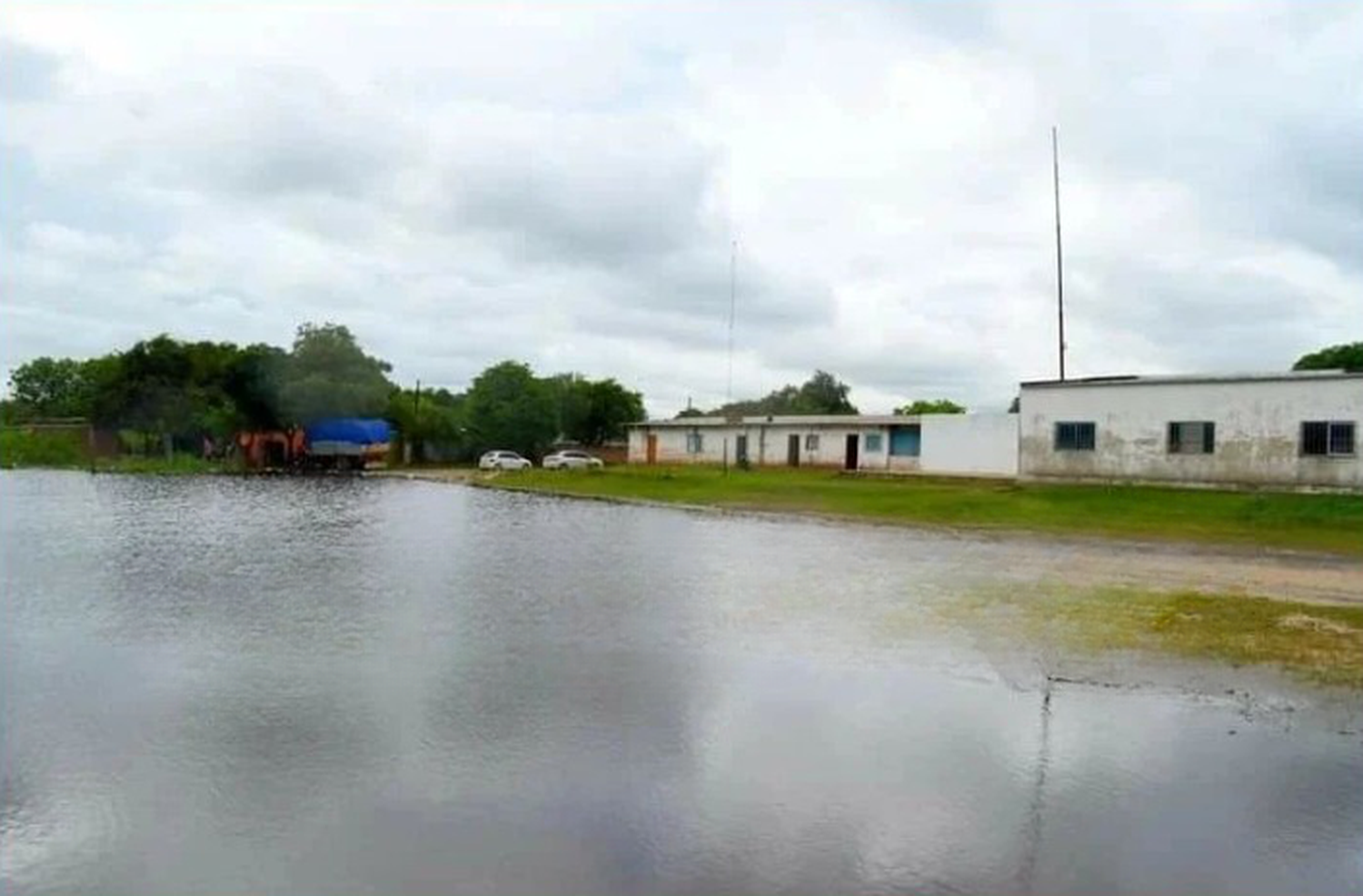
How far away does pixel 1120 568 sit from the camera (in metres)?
18.5

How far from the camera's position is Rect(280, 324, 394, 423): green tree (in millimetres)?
62969

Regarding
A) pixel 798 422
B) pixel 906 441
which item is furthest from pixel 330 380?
pixel 906 441

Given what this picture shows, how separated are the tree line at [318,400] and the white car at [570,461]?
688 centimetres

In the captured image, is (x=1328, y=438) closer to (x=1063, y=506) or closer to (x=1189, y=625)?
(x=1063, y=506)

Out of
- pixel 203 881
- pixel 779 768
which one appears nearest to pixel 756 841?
pixel 779 768

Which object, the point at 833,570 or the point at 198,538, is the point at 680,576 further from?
the point at 198,538

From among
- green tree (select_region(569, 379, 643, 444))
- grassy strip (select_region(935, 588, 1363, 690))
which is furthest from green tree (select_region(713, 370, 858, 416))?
grassy strip (select_region(935, 588, 1363, 690))

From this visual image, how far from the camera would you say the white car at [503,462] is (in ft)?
209

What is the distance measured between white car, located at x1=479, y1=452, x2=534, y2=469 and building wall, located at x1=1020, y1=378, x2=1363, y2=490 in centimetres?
3422

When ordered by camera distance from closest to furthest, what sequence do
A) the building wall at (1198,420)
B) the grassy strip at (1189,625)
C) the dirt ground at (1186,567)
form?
the grassy strip at (1189,625)
the dirt ground at (1186,567)
the building wall at (1198,420)

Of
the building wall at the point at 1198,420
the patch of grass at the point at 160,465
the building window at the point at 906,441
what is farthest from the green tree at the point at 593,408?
the building wall at the point at 1198,420

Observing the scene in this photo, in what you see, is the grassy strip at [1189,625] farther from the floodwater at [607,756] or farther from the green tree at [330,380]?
the green tree at [330,380]

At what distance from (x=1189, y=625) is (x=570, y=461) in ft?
168

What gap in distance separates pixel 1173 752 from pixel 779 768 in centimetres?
293
